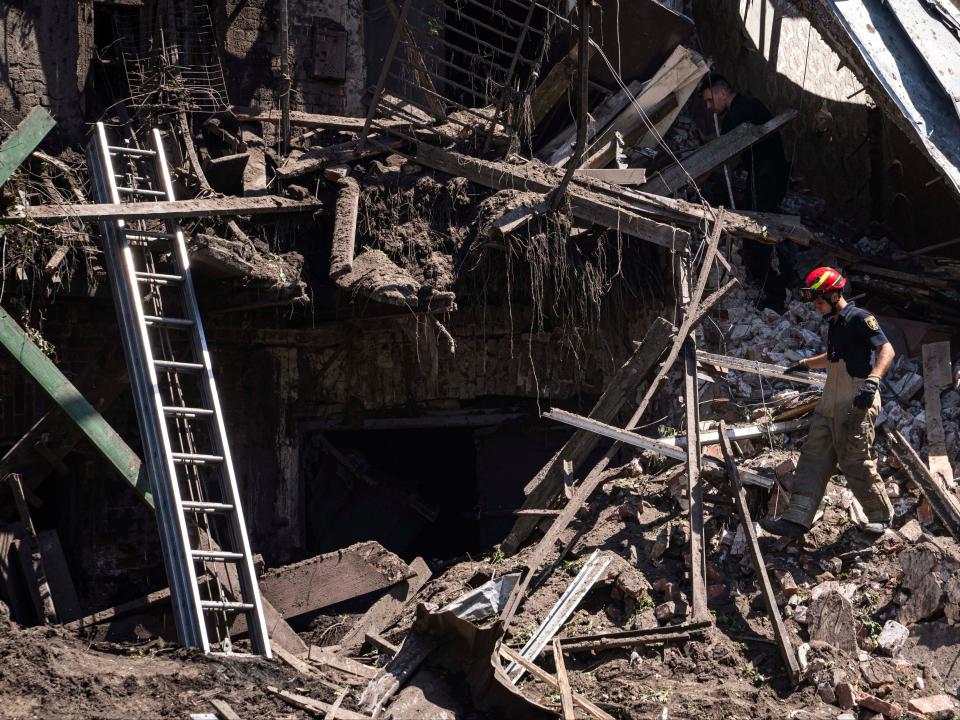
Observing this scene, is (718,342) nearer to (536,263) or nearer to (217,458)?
(536,263)

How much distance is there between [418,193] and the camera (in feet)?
28.7

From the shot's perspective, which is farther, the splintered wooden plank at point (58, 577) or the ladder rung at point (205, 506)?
the splintered wooden plank at point (58, 577)

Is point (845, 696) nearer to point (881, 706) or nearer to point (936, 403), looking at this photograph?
point (881, 706)

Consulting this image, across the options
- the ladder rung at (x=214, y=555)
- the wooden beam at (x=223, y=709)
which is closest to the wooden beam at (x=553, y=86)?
the ladder rung at (x=214, y=555)

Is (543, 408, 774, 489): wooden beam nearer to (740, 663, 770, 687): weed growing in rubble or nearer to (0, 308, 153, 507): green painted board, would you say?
(740, 663, 770, 687): weed growing in rubble

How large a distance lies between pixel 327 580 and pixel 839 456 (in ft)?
11.9

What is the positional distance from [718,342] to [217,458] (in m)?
4.27

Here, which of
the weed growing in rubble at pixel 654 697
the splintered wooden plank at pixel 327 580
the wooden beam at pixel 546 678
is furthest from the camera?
the splintered wooden plank at pixel 327 580

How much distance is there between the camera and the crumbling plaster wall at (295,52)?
954 centimetres

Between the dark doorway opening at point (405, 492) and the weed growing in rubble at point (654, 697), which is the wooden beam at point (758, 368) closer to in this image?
the dark doorway opening at point (405, 492)

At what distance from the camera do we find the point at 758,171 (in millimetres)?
10094

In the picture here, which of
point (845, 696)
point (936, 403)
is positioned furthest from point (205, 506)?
point (936, 403)

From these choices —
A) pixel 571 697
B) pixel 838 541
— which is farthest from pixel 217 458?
pixel 838 541

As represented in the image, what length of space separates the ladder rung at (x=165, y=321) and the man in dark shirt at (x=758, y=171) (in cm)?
479
